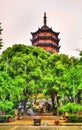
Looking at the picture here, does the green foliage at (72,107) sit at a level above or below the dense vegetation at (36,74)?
below

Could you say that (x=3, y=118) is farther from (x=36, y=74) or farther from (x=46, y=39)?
(x=46, y=39)

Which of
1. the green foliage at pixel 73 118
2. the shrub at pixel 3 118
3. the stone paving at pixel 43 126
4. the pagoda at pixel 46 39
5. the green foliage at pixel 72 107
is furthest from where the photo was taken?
the pagoda at pixel 46 39

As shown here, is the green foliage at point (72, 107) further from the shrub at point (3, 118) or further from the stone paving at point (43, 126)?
the shrub at point (3, 118)

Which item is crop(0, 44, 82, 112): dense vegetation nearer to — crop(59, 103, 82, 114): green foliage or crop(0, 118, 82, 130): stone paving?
crop(59, 103, 82, 114): green foliage

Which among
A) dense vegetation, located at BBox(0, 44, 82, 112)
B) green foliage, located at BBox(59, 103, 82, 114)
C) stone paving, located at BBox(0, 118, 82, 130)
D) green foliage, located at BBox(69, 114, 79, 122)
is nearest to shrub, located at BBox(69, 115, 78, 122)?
green foliage, located at BBox(69, 114, 79, 122)

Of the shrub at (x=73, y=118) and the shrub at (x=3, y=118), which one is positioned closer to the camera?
the shrub at (x=73, y=118)

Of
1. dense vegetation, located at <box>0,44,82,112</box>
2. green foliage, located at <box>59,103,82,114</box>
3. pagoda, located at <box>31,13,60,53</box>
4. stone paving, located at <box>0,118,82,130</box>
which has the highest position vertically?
pagoda, located at <box>31,13,60,53</box>

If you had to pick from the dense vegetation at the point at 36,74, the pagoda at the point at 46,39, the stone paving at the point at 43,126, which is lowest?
the stone paving at the point at 43,126

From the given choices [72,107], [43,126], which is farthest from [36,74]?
[43,126]

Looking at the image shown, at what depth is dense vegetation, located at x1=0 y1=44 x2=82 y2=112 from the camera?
40188mm

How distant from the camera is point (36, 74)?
45.1m

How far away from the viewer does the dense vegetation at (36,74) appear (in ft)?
132

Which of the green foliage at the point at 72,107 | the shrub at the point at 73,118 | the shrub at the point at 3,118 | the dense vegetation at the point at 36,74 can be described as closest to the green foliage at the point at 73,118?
the shrub at the point at 73,118

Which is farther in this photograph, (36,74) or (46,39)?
(46,39)
